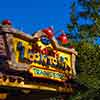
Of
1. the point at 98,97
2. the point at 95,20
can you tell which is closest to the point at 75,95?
the point at 98,97

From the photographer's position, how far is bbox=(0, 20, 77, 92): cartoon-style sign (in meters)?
15.2

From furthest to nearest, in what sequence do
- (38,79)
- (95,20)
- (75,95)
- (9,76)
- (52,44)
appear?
(95,20) → (75,95) → (52,44) → (38,79) → (9,76)

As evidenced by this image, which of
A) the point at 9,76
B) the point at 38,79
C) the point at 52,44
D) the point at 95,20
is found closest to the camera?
the point at 9,76

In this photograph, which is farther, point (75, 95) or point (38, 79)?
point (75, 95)

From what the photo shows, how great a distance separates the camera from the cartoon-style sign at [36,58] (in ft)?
50.0

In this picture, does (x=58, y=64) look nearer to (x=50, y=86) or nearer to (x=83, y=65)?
(x=50, y=86)

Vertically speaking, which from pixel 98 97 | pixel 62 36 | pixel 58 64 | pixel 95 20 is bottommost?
pixel 98 97

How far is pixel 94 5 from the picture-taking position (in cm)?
2148

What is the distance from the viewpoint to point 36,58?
54.5ft

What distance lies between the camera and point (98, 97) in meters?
19.0

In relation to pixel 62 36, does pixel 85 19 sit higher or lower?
higher

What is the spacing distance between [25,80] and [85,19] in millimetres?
7082

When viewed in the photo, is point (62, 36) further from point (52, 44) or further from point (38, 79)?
point (38, 79)

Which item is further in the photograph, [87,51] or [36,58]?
[87,51]
